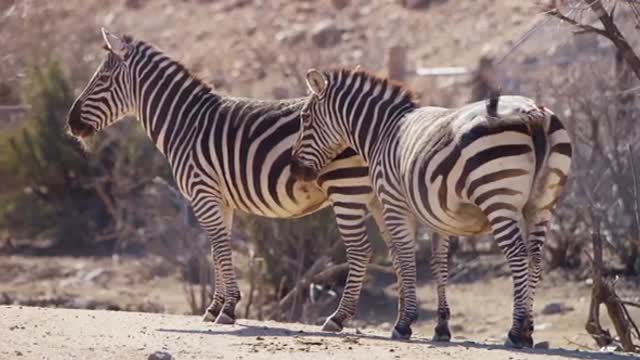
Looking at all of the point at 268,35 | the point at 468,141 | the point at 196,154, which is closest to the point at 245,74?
the point at 268,35

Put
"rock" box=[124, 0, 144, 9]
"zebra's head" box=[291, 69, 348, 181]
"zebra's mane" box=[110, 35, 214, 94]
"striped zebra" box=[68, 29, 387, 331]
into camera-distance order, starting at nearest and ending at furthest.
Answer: "zebra's head" box=[291, 69, 348, 181] → "striped zebra" box=[68, 29, 387, 331] → "zebra's mane" box=[110, 35, 214, 94] → "rock" box=[124, 0, 144, 9]

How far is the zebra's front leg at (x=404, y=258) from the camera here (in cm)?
1138

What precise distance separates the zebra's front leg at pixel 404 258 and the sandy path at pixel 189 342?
0.56 ft

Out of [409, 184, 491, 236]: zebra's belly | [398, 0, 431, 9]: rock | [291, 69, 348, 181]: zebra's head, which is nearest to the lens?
[409, 184, 491, 236]: zebra's belly

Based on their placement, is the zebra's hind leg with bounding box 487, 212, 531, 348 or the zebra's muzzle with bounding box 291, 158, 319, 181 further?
the zebra's muzzle with bounding box 291, 158, 319, 181

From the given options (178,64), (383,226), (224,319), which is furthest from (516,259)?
(178,64)

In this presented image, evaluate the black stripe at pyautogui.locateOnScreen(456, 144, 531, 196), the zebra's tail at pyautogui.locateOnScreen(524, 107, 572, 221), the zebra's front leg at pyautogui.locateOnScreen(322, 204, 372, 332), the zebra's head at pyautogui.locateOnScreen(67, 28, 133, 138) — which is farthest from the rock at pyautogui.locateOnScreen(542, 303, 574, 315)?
the black stripe at pyautogui.locateOnScreen(456, 144, 531, 196)

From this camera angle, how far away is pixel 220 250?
1256cm

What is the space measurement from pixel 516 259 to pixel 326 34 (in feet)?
92.1

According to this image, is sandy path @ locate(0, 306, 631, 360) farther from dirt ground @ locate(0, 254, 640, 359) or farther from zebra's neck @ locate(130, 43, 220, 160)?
zebra's neck @ locate(130, 43, 220, 160)

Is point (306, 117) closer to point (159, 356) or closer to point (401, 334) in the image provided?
point (401, 334)

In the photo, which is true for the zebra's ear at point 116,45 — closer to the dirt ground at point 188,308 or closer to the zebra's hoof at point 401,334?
the dirt ground at point 188,308

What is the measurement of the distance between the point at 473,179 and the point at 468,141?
260 millimetres

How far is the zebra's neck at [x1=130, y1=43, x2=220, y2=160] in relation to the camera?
1288 centimetres
